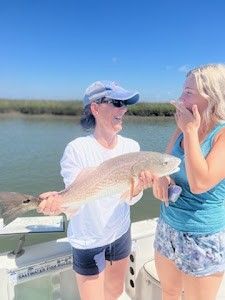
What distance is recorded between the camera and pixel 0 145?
58.0 feet

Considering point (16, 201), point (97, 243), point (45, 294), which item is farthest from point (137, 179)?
point (45, 294)

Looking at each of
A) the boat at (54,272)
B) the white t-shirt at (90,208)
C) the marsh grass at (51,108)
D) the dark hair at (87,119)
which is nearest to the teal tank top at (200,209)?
the white t-shirt at (90,208)

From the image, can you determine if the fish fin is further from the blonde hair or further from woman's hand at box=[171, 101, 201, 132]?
the blonde hair

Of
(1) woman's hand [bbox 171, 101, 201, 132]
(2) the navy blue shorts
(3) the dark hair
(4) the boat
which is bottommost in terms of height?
(4) the boat

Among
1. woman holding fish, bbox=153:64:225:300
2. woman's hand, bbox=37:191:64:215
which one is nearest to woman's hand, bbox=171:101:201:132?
woman holding fish, bbox=153:64:225:300

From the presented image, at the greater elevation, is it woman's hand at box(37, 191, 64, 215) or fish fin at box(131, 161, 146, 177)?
fish fin at box(131, 161, 146, 177)

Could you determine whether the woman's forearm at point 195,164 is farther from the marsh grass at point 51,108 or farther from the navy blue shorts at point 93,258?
the marsh grass at point 51,108

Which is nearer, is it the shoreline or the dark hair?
the dark hair

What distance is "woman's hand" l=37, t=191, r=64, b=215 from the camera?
196 cm

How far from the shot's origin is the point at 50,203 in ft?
6.49

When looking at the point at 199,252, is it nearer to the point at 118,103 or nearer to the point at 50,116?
the point at 118,103

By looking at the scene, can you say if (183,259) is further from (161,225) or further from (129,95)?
(129,95)

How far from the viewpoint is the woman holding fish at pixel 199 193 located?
5.47 ft

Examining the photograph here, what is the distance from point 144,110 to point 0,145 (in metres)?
14.1
